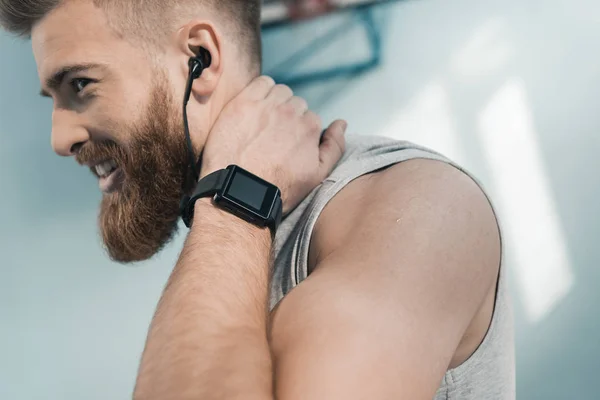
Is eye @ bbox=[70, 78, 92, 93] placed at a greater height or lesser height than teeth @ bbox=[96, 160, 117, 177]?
greater

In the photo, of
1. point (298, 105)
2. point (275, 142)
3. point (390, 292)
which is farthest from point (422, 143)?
point (390, 292)

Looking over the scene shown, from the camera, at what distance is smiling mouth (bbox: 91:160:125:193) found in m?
1.16

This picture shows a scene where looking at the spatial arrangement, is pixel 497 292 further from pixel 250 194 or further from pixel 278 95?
pixel 278 95

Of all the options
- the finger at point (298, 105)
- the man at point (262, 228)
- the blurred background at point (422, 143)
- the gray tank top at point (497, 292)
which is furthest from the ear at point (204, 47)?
the blurred background at point (422, 143)

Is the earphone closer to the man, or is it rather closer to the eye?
the man

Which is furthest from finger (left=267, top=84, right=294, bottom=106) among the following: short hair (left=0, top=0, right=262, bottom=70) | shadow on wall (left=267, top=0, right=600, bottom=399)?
shadow on wall (left=267, top=0, right=600, bottom=399)

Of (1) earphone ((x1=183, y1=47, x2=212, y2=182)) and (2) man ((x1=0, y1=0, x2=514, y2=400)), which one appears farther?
(1) earphone ((x1=183, y1=47, x2=212, y2=182))

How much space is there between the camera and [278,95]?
3.58 feet

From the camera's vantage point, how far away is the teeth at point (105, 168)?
3.80 feet

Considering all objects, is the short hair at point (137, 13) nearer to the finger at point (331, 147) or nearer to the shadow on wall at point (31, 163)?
the finger at point (331, 147)

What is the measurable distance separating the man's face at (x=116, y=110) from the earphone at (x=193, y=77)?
0.03 metres

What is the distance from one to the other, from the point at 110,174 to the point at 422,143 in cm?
82

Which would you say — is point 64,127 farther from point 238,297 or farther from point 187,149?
point 238,297

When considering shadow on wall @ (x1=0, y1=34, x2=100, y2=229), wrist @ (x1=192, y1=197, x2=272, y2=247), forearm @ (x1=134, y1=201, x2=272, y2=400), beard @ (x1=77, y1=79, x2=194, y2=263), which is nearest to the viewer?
forearm @ (x1=134, y1=201, x2=272, y2=400)
